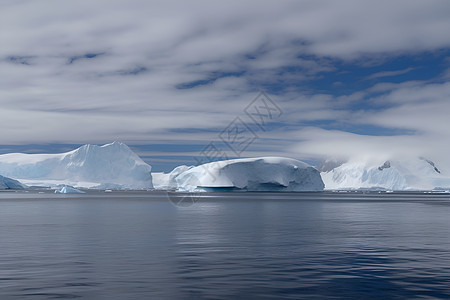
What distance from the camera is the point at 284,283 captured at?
1441 centimetres

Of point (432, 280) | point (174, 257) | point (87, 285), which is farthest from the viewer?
point (174, 257)

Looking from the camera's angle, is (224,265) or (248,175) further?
(248,175)

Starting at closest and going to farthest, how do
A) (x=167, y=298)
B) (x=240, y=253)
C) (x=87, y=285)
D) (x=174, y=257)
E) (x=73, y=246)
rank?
(x=167, y=298), (x=87, y=285), (x=174, y=257), (x=240, y=253), (x=73, y=246)

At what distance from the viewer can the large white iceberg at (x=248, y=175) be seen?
158375mm

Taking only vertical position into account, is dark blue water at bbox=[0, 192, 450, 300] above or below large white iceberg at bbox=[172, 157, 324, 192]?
below

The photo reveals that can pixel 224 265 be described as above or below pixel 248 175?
below

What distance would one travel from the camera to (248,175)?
162 metres

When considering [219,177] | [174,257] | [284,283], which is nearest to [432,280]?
[284,283]

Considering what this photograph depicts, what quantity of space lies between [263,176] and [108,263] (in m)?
145

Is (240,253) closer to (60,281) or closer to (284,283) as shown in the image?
(284,283)

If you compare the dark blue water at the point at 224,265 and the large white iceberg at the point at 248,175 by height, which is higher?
the large white iceberg at the point at 248,175

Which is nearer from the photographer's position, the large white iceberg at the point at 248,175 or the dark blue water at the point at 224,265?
the dark blue water at the point at 224,265

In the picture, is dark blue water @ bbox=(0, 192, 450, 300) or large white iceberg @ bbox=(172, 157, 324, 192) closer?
dark blue water @ bbox=(0, 192, 450, 300)

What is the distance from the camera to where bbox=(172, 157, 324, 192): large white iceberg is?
15838 cm
